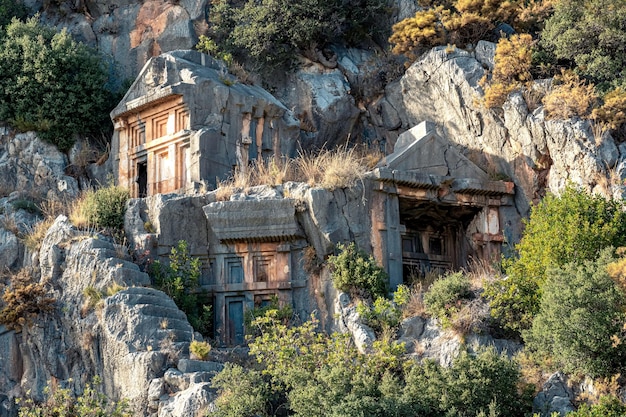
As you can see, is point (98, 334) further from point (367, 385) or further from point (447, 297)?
point (447, 297)

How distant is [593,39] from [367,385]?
12983 mm

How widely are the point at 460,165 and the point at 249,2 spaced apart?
382 inches

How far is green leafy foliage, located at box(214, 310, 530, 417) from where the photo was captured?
70.4 ft

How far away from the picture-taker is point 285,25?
1391 inches

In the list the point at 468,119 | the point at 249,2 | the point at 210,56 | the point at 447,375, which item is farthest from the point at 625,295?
the point at 249,2

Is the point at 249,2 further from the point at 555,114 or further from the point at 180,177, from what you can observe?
the point at 555,114

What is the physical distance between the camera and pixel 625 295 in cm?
2236

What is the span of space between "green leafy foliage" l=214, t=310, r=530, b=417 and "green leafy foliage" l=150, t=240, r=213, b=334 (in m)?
4.20

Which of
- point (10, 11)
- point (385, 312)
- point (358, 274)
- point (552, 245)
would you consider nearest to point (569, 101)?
point (552, 245)

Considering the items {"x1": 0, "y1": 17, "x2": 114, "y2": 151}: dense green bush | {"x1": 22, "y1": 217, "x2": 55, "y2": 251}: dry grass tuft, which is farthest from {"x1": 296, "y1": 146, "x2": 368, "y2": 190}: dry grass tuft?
{"x1": 0, "y1": 17, "x2": 114, "y2": 151}: dense green bush


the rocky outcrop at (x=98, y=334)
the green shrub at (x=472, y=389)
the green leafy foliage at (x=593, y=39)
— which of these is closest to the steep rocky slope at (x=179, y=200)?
the rocky outcrop at (x=98, y=334)

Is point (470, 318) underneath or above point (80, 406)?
above

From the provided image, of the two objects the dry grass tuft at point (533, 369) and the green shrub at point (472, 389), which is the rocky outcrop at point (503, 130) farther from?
the green shrub at point (472, 389)

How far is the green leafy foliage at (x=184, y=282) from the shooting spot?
90.0 ft
